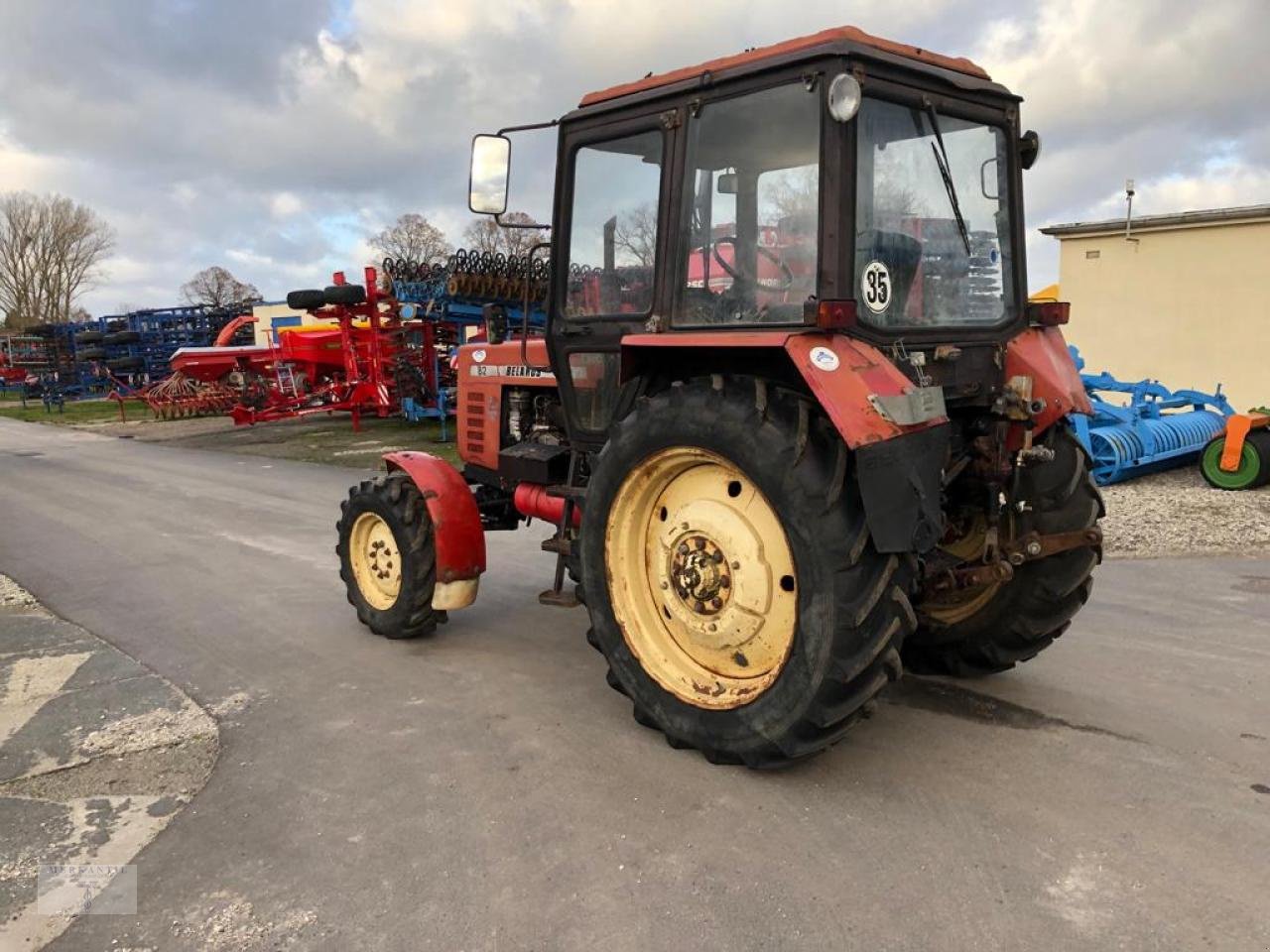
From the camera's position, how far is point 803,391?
3.32 meters

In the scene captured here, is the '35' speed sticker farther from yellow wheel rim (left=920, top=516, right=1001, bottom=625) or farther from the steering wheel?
yellow wheel rim (left=920, top=516, right=1001, bottom=625)

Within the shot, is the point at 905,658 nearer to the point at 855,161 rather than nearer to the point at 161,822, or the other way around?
the point at 855,161

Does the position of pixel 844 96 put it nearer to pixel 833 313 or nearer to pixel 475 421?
pixel 833 313

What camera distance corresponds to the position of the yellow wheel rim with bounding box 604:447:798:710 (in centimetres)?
338

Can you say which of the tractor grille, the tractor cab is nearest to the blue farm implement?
the tractor cab

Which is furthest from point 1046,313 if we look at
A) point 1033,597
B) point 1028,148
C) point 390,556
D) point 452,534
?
point 390,556

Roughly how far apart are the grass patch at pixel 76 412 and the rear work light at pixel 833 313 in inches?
1055

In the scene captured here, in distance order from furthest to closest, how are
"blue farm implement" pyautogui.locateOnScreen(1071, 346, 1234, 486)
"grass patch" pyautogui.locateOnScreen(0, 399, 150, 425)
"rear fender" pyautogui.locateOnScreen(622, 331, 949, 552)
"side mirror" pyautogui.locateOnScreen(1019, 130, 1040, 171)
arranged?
"grass patch" pyautogui.locateOnScreen(0, 399, 150, 425), "blue farm implement" pyautogui.locateOnScreen(1071, 346, 1234, 486), "side mirror" pyautogui.locateOnScreen(1019, 130, 1040, 171), "rear fender" pyautogui.locateOnScreen(622, 331, 949, 552)

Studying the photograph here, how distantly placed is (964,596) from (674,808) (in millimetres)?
1769

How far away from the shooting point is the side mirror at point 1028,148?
157 inches

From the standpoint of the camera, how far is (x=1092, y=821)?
3039 millimetres

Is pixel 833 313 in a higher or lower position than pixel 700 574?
higher

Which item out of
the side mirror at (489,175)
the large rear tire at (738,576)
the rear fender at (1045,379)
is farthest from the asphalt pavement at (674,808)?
the side mirror at (489,175)

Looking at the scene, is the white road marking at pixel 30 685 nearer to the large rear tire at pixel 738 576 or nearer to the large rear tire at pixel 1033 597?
the large rear tire at pixel 738 576
